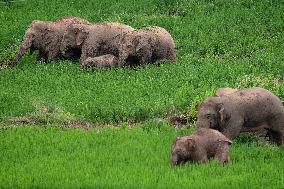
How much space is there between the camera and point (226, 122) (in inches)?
613

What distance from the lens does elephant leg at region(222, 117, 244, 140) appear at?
50.9 feet

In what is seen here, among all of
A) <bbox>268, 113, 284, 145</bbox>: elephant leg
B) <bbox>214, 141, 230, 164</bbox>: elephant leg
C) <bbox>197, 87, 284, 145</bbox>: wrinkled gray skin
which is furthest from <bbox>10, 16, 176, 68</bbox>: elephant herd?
<bbox>214, 141, 230, 164</bbox>: elephant leg

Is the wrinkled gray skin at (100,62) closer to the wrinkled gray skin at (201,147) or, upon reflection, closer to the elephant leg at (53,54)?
the elephant leg at (53,54)

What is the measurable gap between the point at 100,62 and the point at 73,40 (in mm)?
2394

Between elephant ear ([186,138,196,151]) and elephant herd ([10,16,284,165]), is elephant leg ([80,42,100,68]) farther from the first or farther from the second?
elephant ear ([186,138,196,151])

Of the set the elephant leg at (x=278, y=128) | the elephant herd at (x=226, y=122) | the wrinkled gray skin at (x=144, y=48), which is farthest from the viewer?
the wrinkled gray skin at (x=144, y=48)

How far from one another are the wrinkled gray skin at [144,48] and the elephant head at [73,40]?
1843mm

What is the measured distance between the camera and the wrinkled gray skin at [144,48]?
24.6 meters

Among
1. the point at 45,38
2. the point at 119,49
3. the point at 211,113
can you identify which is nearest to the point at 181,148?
the point at 211,113

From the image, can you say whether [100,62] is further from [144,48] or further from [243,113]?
[243,113]

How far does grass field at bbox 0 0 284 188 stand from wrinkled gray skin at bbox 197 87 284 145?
455mm

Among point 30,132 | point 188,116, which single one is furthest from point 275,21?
point 30,132

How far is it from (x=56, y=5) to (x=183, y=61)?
37.3 ft

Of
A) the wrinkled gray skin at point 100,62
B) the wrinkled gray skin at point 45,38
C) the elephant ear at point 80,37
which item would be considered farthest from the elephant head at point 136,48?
the wrinkled gray skin at point 45,38
